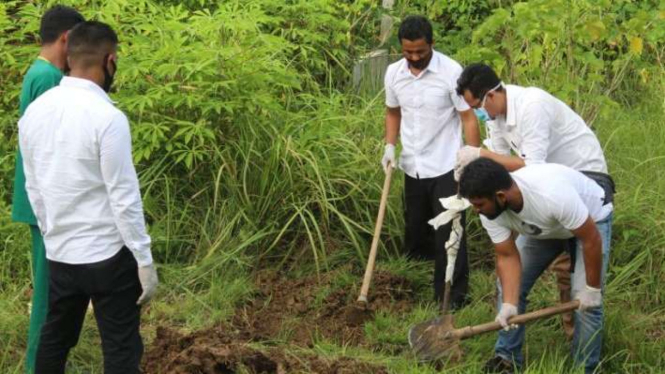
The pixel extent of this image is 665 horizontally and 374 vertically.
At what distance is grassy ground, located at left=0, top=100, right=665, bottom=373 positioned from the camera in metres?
5.41

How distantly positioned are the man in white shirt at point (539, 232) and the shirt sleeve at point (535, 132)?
0.27 meters

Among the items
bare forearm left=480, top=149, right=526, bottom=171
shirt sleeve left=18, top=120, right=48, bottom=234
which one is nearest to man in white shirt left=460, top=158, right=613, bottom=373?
bare forearm left=480, top=149, right=526, bottom=171

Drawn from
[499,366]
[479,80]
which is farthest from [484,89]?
[499,366]

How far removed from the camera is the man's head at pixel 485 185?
442 cm

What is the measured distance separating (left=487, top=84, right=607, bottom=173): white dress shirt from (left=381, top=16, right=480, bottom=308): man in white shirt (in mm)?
735

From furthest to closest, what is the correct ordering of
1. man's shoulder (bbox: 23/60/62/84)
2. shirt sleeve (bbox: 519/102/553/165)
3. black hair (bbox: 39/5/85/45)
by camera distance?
shirt sleeve (bbox: 519/102/553/165)
black hair (bbox: 39/5/85/45)
man's shoulder (bbox: 23/60/62/84)

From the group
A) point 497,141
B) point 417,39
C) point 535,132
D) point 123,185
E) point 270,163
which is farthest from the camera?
point 270,163

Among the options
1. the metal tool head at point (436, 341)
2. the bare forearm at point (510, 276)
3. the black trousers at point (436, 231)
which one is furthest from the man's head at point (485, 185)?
the black trousers at point (436, 231)

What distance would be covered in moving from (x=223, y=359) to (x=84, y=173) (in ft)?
4.32

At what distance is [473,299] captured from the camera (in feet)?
20.6

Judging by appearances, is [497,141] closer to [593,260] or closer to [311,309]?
[593,260]

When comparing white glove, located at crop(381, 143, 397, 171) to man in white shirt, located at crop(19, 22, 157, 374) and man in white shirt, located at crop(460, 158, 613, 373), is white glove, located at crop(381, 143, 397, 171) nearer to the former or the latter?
man in white shirt, located at crop(460, 158, 613, 373)

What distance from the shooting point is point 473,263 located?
6773 mm

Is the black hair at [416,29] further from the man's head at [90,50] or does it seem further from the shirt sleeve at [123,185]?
the shirt sleeve at [123,185]
